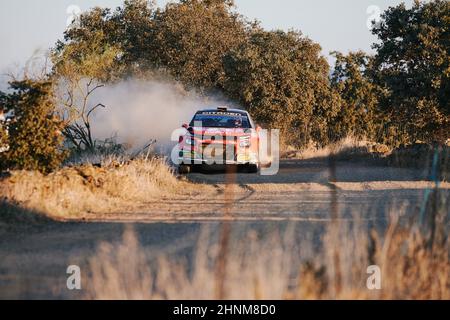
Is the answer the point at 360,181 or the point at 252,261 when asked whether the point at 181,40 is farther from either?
the point at 252,261

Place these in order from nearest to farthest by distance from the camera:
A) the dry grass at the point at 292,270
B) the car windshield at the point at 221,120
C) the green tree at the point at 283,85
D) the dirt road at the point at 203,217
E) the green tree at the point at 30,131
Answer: the dry grass at the point at 292,270
the dirt road at the point at 203,217
the green tree at the point at 30,131
the car windshield at the point at 221,120
the green tree at the point at 283,85

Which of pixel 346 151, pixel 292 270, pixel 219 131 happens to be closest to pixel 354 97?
pixel 346 151

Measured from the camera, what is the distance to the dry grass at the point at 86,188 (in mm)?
12883

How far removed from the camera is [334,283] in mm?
7473

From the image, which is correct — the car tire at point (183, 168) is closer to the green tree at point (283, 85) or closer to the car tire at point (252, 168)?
the car tire at point (252, 168)

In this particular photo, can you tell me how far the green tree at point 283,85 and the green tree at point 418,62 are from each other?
20.3ft

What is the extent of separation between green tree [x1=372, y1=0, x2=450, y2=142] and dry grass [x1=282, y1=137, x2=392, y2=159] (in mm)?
1638

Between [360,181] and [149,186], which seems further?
[360,181]

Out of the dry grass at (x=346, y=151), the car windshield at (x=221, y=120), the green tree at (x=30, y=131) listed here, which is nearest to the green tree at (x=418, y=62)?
the dry grass at (x=346, y=151)

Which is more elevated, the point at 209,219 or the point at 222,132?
the point at 222,132

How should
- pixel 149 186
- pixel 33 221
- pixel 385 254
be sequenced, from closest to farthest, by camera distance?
pixel 385 254
pixel 33 221
pixel 149 186

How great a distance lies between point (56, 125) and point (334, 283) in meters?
8.71

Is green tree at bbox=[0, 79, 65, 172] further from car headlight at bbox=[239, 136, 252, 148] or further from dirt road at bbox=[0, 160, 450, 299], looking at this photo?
car headlight at bbox=[239, 136, 252, 148]
